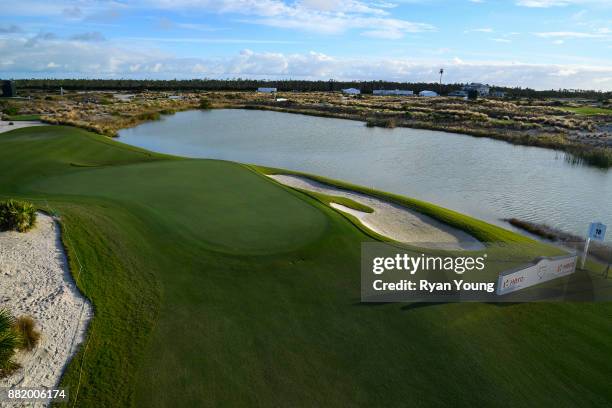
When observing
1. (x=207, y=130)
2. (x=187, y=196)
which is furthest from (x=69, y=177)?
(x=207, y=130)

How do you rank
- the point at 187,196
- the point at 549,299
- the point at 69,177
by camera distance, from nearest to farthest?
the point at 549,299, the point at 187,196, the point at 69,177

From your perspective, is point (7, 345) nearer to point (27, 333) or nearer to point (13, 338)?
point (13, 338)

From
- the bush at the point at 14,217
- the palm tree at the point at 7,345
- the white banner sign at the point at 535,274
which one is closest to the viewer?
the palm tree at the point at 7,345

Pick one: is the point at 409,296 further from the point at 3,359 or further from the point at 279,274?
the point at 3,359

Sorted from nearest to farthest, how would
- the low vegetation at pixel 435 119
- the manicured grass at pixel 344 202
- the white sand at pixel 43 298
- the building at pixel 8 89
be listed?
the white sand at pixel 43 298 → the manicured grass at pixel 344 202 → the low vegetation at pixel 435 119 → the building at pixel 8 89

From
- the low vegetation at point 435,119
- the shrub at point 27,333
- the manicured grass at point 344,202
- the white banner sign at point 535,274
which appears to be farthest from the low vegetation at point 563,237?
the low vegetation at point 435,119

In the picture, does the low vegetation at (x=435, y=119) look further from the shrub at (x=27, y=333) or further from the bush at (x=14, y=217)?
the shrub at (x=27, y=333)


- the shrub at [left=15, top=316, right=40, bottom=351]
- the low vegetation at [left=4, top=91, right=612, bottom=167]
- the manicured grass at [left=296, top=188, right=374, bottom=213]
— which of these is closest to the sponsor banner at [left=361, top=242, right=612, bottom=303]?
the manicured grass at [left=296, top=188, right=374, bottom=213]
